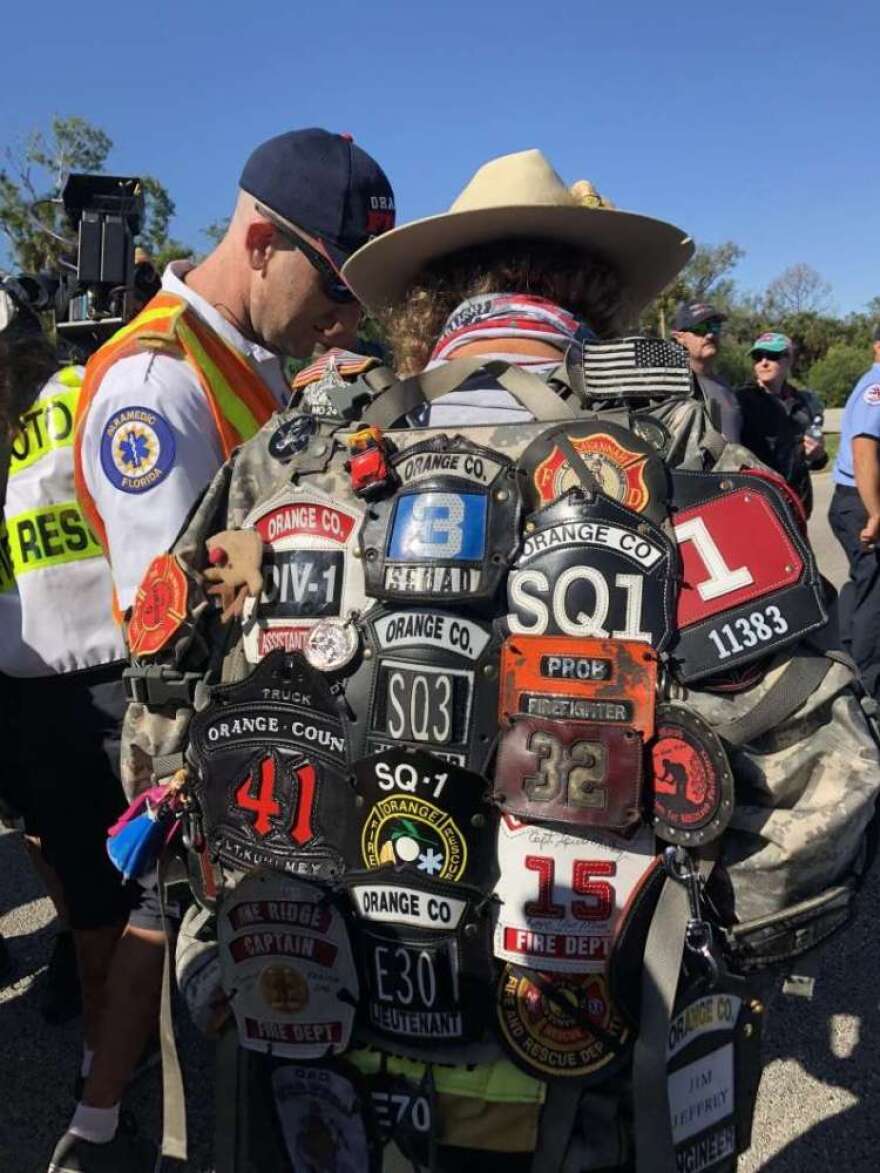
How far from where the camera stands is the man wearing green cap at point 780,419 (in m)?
5.60

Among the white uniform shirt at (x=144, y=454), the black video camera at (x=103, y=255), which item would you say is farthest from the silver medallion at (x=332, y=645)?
the black video camera at (x=103, y=255)

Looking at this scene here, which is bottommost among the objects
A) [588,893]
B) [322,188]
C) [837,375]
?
[588,893]

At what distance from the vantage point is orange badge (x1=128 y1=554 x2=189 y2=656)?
1361 millimetres

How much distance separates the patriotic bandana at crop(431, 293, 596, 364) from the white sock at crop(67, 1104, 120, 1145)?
75.7 inches

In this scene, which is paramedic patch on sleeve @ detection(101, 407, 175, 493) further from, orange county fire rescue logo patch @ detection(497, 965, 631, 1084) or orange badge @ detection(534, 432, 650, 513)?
orange county fire rescue logo patch @ detection(497, 965, 631, 1084)

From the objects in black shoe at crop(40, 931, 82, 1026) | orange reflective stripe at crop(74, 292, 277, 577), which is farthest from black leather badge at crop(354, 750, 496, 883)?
black shoe at crop(40, 931, 82, 1026)

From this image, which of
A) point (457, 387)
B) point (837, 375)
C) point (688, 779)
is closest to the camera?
point (688, 779)

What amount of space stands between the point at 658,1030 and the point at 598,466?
707 mm

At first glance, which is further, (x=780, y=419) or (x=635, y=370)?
(x=780, y=419)

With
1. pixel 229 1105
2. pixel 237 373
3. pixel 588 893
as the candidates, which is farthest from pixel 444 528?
pixel 237 373

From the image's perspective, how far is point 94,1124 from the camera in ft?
7.29

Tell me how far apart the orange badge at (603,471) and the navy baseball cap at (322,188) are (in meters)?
1.06

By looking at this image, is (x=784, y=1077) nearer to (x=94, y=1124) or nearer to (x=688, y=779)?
(x=94, y=1124)

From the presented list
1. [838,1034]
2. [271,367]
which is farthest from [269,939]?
[838,1034]
